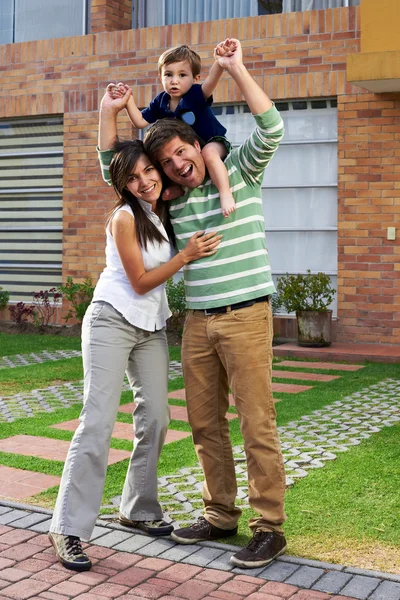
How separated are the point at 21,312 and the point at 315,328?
16.8 ft

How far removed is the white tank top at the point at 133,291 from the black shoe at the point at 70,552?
3.44 feet

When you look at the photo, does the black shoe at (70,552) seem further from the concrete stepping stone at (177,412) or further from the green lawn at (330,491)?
the concrete stepping stone at (177,412)

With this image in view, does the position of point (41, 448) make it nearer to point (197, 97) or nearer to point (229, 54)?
point (197, 97)

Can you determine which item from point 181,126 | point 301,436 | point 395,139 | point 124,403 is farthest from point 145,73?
point 181,126

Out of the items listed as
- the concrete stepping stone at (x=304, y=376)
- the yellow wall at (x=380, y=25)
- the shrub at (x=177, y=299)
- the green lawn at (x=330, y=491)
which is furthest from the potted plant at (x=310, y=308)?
the green lawn at (x=330, y=491)

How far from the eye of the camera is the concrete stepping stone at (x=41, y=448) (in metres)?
6.15

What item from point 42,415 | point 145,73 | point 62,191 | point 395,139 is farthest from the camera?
point 62,191

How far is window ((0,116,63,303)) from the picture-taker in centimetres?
1495

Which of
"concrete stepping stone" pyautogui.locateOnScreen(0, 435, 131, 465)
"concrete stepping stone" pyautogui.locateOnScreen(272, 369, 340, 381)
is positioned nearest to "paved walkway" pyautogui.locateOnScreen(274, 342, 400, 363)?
"concrete stepping stone" pyautogui.locateOnScreen(272, 369, 340, 381)

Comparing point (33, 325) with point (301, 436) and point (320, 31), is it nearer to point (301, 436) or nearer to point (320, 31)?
point (320, 31)

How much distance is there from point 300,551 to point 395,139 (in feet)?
28.6

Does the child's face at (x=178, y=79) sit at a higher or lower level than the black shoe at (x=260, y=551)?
higher

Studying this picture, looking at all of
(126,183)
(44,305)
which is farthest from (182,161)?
(44,305)

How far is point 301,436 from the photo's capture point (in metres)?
6.87
